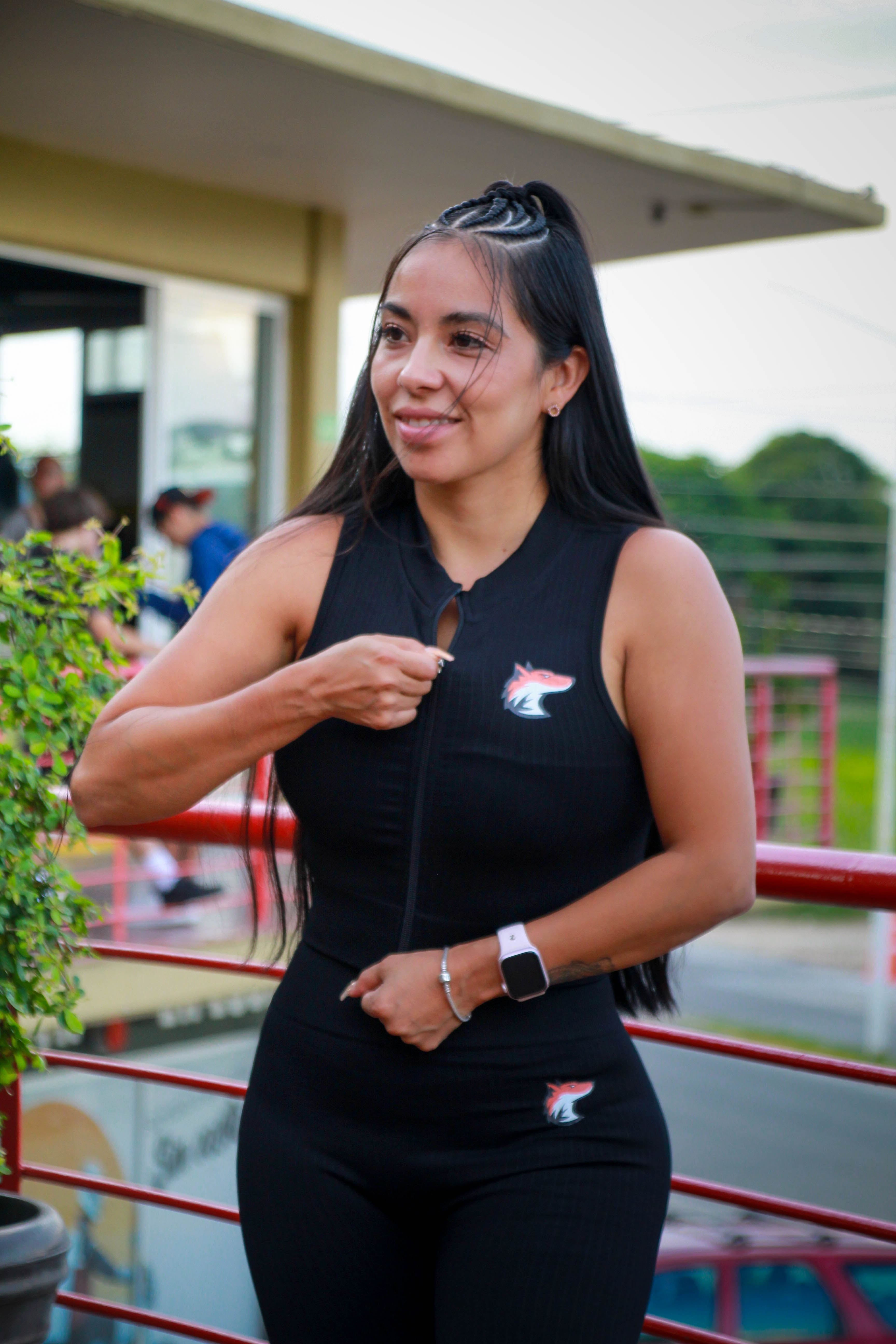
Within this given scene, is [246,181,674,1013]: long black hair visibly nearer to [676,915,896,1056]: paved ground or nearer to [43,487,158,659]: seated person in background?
[43,487,158,659]: seated person in background

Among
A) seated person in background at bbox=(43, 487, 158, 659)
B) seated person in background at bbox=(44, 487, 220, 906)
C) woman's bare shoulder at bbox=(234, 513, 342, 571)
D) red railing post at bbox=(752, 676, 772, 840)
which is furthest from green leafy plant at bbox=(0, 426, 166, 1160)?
red railing post at bbox=(752, 676, 772, 840)

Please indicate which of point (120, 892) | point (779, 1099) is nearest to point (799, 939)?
point (779, 1099)

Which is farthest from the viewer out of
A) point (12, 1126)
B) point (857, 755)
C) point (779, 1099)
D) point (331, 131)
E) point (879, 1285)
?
point (857, 755)

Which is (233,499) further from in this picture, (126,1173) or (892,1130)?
(892,1130)

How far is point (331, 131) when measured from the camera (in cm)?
753

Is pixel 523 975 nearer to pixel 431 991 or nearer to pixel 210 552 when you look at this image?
pixel 431 991

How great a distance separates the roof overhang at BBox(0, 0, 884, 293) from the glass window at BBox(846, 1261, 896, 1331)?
5383mm

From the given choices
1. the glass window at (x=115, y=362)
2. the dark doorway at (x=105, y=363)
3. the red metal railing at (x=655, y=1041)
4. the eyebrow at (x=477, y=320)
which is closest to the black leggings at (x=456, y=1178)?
the red metal railing at (x=655, y=1041)

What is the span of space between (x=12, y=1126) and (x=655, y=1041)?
1.04 m

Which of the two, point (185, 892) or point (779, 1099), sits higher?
point (185, 892)

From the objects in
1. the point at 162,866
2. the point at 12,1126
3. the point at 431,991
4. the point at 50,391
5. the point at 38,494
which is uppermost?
the point at 50,391

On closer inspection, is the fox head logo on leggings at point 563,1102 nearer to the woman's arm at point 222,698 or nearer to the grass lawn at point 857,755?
the woman's arm at point 222,698

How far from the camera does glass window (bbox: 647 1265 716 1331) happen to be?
5934 millimetres

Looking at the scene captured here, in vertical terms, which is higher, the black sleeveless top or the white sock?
the black sleeveless top
